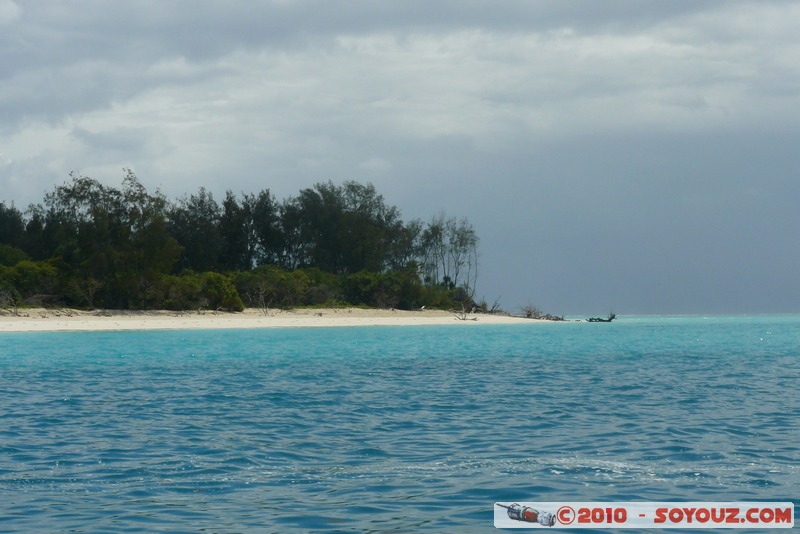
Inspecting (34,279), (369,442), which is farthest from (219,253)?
(369,442)

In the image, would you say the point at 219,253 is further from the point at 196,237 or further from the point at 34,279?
the point at 34,279

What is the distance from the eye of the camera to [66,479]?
9.86 m

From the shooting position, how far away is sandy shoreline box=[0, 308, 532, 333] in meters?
46.1

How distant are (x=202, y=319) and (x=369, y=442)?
41.7 metres

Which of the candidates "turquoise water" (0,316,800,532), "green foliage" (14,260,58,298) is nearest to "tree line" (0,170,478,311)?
"green foliage" (14,260,58,298)

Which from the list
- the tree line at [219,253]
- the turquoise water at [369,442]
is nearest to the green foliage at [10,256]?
the tree line at [219,253]

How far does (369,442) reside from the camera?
12.2 meters

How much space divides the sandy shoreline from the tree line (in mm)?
1921

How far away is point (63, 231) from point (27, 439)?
4787 centimetres

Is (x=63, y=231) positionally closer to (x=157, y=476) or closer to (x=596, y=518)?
(x=157, y=476)

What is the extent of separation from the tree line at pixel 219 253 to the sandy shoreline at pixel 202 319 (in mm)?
1921

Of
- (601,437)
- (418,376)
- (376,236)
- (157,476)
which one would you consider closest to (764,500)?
(601,437)

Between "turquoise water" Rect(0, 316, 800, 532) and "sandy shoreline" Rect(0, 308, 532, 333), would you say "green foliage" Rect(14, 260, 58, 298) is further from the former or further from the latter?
"turquoise water" Rect(0, 316, 800, 532)

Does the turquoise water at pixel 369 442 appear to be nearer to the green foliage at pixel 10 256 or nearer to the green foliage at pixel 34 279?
the green foliage at pixel 34 279
